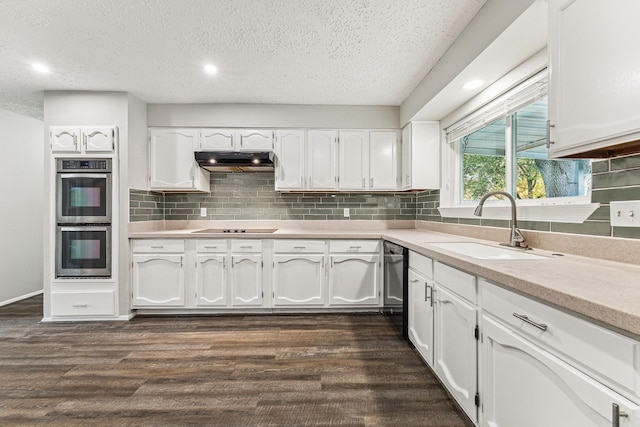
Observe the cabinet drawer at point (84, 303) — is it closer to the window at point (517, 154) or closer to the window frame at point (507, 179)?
the window frame at point (507, 179)

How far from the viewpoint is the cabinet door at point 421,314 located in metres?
1.93

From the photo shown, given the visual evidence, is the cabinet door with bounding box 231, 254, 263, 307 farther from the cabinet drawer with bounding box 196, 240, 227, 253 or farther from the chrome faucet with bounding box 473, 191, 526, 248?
the chrome faucet with bounding box 473, 191, 526, 248

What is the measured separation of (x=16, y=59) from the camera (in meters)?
2.34

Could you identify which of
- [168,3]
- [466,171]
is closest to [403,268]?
[466,171]

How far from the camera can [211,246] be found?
3059mm

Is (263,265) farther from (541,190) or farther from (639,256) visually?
(639,256)

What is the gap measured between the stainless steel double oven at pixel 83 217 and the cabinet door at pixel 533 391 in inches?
127

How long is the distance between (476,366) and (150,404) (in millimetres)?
1736

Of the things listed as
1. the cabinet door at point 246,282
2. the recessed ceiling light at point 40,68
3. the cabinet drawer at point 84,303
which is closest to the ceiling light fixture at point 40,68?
the recessed ceiling light at point 40,68

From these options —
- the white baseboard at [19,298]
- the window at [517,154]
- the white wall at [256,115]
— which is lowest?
the white baseboard at [19,298]

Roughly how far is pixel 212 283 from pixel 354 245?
1.48 m

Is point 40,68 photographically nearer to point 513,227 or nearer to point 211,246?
point 211,246

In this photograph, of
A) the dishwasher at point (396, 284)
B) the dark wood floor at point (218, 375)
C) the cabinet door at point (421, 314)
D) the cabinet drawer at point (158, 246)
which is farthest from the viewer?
the cabinet drawer at point (158, 246)

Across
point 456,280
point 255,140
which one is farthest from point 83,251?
point 456,280
